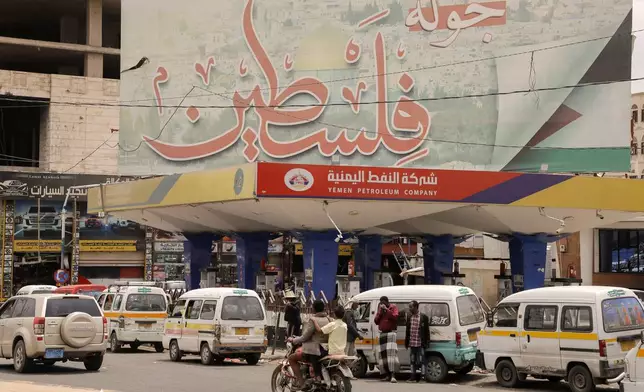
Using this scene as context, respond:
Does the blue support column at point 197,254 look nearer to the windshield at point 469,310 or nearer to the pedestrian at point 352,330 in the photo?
the pedestrian at point 352,330

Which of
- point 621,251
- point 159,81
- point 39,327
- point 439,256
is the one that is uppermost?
point 159,81

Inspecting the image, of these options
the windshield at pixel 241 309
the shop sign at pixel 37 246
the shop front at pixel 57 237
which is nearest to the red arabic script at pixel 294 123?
the shop front at pixel 57 237

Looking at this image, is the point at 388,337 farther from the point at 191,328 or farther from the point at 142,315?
the point at 142,315

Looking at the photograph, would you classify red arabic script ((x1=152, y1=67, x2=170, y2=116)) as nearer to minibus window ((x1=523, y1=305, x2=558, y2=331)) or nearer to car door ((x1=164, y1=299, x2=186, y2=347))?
car door ((x1=164, y1=299, x2=186, y2=347))

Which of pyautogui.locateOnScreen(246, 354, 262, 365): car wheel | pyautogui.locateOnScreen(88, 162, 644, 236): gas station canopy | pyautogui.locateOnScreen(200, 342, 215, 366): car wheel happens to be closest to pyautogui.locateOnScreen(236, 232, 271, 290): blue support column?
pyautogui.locateOnScreen(88, 162, 644, 236): gas station canopy

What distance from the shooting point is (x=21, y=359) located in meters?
19.9

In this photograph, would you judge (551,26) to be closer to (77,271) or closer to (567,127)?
(567,127)

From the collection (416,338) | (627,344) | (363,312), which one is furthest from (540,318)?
(363,312)

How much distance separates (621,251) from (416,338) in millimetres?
36696

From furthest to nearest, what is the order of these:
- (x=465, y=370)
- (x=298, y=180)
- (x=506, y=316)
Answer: (x=298, y=180), (x=465, y=370), (x=506, y=316)

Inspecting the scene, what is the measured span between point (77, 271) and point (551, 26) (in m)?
25.0

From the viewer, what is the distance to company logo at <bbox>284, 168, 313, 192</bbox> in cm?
2612

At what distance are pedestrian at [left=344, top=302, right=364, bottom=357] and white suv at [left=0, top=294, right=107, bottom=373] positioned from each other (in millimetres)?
4888

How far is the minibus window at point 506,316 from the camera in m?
18.3
